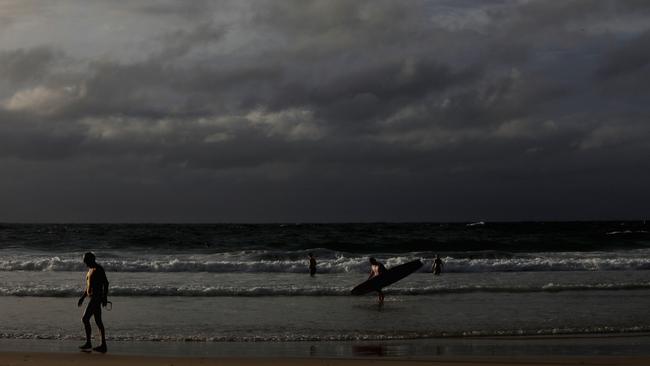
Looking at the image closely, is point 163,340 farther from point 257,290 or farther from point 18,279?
point 18,279

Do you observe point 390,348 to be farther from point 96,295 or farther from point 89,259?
point 89,259

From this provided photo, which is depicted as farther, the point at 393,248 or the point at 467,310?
the point at 393,248

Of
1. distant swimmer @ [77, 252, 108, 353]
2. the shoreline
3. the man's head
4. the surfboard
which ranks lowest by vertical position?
the shoreline

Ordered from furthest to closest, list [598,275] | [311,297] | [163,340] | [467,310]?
[598,275] < [311,297] < [467,310] < [163,340]

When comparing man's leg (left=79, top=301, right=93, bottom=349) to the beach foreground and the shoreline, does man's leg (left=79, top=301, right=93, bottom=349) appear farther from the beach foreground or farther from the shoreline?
the beach foreground

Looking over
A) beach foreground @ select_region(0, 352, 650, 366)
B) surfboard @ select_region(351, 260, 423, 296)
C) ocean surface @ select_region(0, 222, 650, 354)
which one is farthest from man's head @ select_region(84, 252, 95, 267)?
surfboard @ select_region(351, 260, 423, 296)

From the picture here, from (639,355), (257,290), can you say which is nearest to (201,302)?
(257,290)

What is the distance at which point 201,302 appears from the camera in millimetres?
19719

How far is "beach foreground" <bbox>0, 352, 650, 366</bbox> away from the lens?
441 inches

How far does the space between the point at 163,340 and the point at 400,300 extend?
8599 mm

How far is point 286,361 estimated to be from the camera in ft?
37.8

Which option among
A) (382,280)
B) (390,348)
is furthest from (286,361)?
(382,280)

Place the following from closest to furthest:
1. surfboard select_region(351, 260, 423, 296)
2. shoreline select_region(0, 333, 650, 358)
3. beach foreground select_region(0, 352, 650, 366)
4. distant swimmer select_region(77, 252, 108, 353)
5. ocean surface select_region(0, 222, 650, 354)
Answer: beach foreground select_region(0, 352, 650, 366) → shoreline select_region(0, 333, 650, 358) → distant swimmer select_region(77, 252, 108, 353) → ocean surface select_region(0, 222, 650, 354) → surfboard select_region(351, 260, 423, 296)

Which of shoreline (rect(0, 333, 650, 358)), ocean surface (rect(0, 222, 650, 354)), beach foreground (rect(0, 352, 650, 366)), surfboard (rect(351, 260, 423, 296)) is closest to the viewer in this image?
beach foreground (rect(0, 352, 650, 366))
